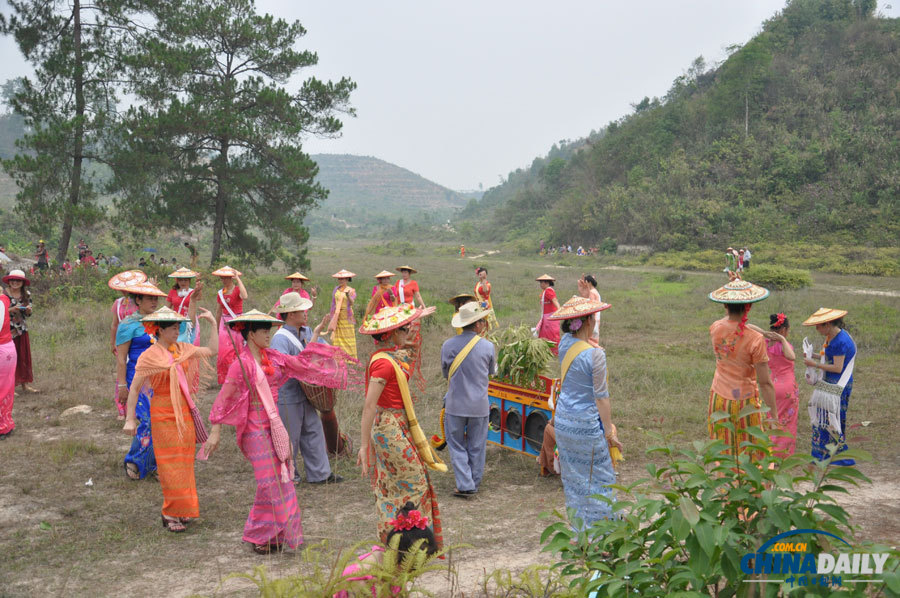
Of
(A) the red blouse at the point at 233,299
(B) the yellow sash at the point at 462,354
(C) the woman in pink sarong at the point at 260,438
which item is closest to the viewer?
(C) the woman in pink sarong at the point at 260,438

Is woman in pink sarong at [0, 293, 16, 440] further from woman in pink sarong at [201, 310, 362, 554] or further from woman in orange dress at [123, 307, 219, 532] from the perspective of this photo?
woman in pink sarong at [201, 310, 362, 554]

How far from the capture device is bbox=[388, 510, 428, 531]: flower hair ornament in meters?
3.61

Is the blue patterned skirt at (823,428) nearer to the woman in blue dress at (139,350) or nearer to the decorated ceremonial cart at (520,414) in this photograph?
the decorated ceremonial cart at (520,414)

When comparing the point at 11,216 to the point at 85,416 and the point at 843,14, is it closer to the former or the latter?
the point at 85,416

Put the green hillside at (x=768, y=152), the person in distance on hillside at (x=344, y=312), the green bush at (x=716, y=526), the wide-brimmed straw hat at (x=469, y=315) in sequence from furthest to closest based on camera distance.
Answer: the green hillside at (x=768, y=152) < the person in distance on hillside at (x=344, y=312) < the wide-brimmed straw hat at (x=469, y=315) < the green bush at (x=716, y=526)

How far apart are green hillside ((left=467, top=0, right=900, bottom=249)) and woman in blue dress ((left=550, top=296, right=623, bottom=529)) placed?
3153 cm

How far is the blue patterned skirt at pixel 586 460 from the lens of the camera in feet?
14.0

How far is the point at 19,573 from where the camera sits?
4.26 metres

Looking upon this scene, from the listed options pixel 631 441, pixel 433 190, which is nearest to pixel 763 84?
pixel 631 441

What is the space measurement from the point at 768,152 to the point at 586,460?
44932mm

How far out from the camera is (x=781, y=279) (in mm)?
21188

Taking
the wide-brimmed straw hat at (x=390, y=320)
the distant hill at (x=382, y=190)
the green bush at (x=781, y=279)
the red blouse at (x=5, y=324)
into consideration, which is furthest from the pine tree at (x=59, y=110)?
the distant hill at (x=382, y=190)

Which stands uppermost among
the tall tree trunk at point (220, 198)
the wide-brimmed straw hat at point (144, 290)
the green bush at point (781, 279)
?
the tall tree trunk at point (220, 198)

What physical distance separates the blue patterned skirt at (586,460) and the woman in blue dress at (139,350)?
4.05 meters
